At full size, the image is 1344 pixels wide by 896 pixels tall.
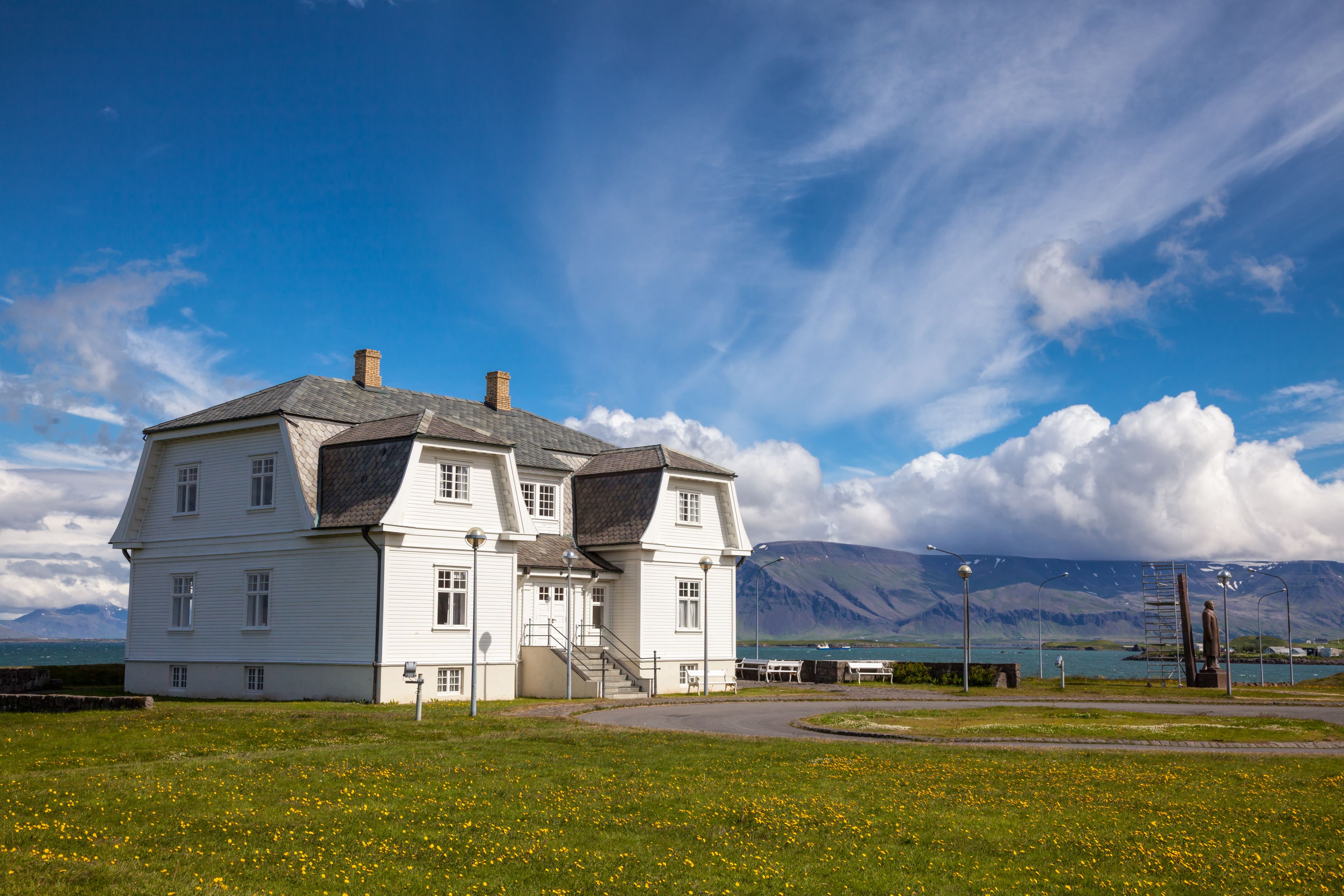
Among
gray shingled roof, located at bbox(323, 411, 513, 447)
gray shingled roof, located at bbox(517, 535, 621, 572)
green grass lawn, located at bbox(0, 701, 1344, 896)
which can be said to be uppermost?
gray shingled roof, located at bbox(323, 411, 513, 447)

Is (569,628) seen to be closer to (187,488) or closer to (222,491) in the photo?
(222,491)

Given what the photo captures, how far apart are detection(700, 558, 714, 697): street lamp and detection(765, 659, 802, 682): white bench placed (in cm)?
1097

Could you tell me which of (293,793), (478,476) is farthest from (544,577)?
(293,793)

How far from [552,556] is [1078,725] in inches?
707

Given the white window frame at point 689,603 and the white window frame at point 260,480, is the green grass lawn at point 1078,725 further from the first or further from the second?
the white window frame at point 260,480

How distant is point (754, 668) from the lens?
51.8 meters

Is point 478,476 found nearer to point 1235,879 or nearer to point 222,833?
point 222,833

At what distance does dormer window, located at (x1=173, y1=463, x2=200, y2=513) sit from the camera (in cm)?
3444

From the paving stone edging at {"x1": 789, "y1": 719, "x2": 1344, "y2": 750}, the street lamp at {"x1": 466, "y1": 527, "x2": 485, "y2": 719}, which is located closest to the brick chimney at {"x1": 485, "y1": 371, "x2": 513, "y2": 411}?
the street lamp at {"x1": 466, "y1": 527, "x2": 485, "y2": 719}

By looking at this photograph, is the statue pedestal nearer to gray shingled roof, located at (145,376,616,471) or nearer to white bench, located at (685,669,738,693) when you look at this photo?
white bench, located at (685,669,738,693)

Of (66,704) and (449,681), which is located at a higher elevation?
(66,704)

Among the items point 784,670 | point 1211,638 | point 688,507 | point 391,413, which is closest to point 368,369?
point 391,413

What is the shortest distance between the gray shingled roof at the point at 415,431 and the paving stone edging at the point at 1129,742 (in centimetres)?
1533

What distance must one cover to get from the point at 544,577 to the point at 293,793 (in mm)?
22979
